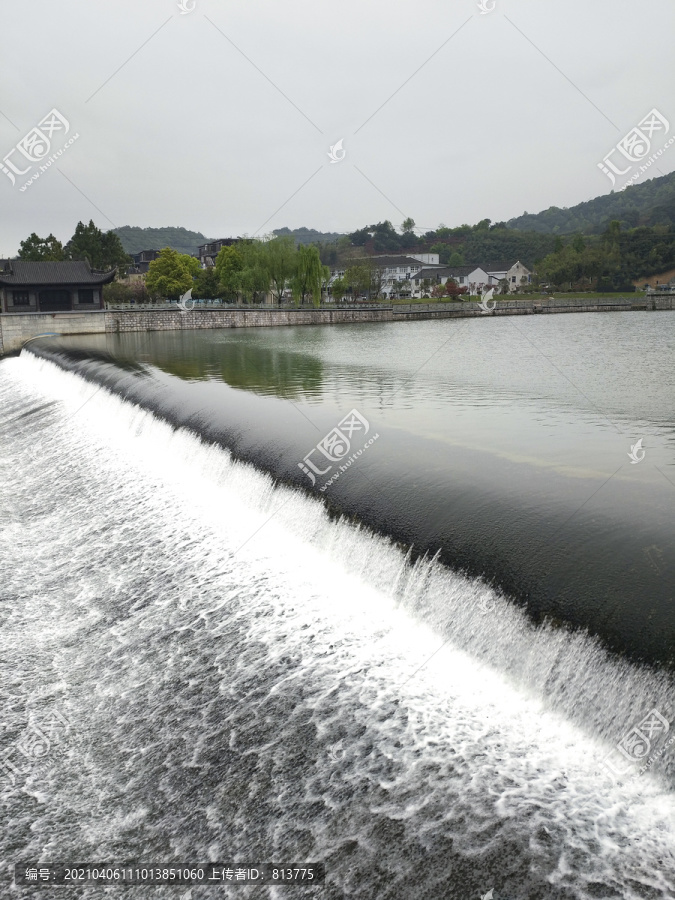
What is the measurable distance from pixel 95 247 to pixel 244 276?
1781cm

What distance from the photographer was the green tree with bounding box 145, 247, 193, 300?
2623 inches

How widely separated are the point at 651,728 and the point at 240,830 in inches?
97.3

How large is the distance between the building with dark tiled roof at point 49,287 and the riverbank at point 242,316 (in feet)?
5.45

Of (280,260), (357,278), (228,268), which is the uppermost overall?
(280,260)

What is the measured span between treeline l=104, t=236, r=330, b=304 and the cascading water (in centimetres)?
5527

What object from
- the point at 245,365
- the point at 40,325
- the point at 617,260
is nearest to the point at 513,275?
the point at 617,260

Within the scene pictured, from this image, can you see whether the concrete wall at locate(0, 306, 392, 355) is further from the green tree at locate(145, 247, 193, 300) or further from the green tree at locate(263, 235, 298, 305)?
the green tree at locate(145, 247, 193, 300)

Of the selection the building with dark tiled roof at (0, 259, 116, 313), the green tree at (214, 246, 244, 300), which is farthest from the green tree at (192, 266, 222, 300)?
the building with dark tiled roof at (0, 259, 116, 313)

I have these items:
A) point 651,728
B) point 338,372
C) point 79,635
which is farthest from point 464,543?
point 338,372

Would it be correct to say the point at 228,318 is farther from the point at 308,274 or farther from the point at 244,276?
the point at 308,274

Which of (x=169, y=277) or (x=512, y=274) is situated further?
(x=512, y=274)

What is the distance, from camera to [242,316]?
5400 centimetres

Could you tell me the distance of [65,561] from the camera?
8469 mm

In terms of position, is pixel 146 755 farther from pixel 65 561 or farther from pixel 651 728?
pixel 65 561
